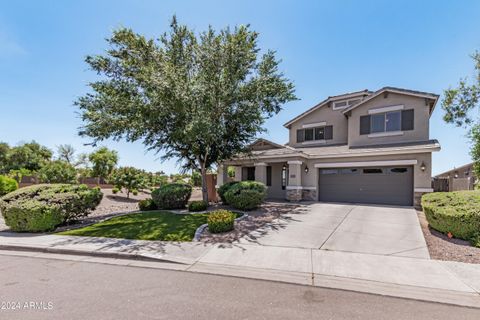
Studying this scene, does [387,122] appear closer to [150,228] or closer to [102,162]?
[150,228]

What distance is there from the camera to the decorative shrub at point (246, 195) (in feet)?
40.6

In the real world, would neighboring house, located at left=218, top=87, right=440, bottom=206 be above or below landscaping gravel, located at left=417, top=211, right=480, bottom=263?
above

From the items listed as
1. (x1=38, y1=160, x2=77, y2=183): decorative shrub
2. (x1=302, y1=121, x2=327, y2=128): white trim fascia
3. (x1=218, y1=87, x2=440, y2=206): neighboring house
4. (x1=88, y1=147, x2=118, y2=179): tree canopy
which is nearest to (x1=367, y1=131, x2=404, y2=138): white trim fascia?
(x1=218, y1=87, x2=440, y2=206): neighboring house

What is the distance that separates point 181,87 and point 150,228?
6.25 m

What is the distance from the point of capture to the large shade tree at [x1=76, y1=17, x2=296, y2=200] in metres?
11.3

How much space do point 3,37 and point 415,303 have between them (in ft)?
53.4

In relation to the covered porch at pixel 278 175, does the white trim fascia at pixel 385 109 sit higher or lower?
higher

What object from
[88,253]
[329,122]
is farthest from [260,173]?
[88,253]

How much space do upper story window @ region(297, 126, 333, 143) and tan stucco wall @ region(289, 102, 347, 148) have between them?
12.3 inches

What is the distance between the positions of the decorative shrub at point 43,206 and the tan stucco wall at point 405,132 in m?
16.3

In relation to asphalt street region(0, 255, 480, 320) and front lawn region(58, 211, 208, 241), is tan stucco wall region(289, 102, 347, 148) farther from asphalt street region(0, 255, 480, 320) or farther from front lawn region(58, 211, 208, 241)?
asphalt street region(0, 255, 480, 320)

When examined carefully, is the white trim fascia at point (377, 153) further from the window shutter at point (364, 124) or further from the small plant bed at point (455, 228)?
the small plant bed at point (455, 228)

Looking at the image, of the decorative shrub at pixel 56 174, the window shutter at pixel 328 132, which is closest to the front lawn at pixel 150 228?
the window shutter at pixel 328 132

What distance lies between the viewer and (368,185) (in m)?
14.9
